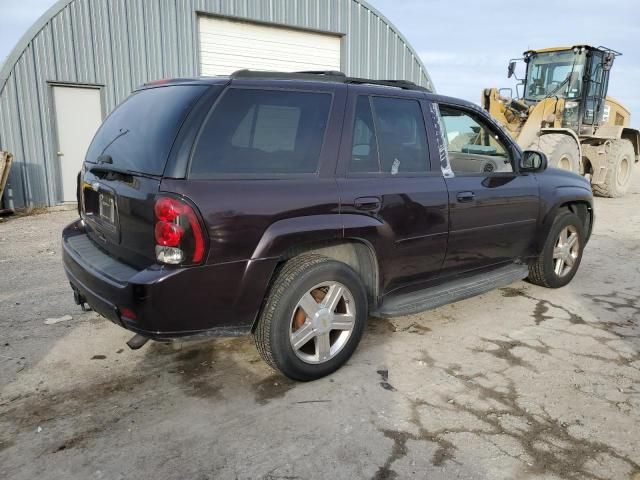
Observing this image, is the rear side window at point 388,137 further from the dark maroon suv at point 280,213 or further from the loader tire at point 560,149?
the loader tire at point 560,149

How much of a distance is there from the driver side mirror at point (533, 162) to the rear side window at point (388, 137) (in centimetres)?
127

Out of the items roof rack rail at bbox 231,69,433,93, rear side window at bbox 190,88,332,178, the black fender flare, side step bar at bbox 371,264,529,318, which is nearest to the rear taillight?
rear side window at bbox 190,88,332,178

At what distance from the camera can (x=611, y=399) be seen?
122 inches

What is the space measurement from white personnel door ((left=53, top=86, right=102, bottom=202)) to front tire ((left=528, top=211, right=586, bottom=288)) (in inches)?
342

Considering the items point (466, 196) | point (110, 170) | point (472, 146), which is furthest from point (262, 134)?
point (472, 146)

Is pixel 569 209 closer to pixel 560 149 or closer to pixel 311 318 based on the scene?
pixel 311 318

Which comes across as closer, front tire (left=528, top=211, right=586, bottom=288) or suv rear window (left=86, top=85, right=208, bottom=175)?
suv rear window (left=86, top=85, right=208, bottom=175)

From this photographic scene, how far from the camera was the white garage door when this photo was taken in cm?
1122

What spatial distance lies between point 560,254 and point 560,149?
24.0ft

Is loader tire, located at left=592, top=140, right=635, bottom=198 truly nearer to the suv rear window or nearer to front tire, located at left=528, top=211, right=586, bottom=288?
front tire, located at left=528, top=211, right=586, bottom=288

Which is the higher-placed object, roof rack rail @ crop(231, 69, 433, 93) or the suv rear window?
roof rack rail @ crop(231, 69, 433, 93)

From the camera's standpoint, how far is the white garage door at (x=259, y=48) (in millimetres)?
11221

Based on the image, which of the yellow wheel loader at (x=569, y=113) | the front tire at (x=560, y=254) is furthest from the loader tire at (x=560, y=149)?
the front tire at (x=560, y=254)

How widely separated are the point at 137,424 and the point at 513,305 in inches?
139
